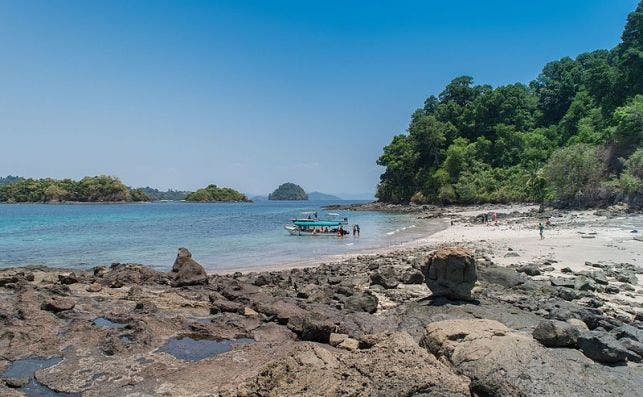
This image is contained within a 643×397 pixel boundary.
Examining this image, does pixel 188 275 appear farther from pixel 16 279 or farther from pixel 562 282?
pixel 562 282

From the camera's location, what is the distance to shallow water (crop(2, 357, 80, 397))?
8.12 metres

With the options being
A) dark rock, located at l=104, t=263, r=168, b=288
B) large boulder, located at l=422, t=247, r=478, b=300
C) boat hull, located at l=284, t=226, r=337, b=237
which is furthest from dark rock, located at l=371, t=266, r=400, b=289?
boat hull, located at l=284, t=226, r=337, b=237

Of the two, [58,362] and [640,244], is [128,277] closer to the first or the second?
[58,362]

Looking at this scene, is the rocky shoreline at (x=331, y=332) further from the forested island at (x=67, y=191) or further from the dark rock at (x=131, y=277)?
the forested island at (x=67, y=191)

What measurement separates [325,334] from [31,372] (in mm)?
6082

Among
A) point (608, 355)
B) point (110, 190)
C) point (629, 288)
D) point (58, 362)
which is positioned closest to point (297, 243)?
point (629, 288)

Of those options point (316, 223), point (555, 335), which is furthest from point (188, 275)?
point (316, 223)

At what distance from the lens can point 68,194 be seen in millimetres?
179875

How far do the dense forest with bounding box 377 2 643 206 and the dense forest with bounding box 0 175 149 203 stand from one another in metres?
119

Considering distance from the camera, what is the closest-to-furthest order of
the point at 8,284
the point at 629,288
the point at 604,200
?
the point at 629,288
the point at 8,284
the point at 604,200

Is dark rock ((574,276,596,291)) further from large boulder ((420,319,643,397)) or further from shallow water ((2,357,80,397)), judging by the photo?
shallow water ((2,357,80,397))

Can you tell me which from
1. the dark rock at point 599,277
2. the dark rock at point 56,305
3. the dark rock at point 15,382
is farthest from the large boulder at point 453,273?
the dark rock at point 56,305

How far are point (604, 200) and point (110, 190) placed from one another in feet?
584

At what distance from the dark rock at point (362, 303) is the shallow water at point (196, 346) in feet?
11.0
